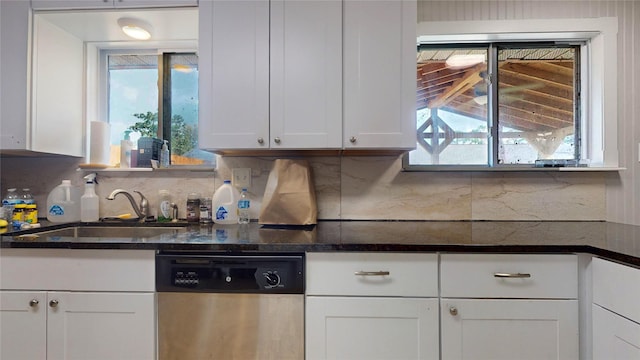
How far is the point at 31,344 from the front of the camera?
1.26 meters

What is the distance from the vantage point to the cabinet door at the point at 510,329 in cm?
118

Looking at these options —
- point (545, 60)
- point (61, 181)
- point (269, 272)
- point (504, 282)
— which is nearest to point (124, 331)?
point (269, 272)

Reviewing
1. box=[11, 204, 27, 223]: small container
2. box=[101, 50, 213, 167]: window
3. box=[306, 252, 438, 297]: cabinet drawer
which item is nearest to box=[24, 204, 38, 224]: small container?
box=[11, 204, 27, 223]: small container

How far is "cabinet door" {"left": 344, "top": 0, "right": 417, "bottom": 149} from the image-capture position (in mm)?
1509

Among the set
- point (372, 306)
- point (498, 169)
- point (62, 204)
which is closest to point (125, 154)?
point (62, 204)

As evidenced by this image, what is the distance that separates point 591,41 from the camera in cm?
182

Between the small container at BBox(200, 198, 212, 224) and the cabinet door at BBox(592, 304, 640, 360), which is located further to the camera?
the small container at BBox(200, 198, 212, 224)

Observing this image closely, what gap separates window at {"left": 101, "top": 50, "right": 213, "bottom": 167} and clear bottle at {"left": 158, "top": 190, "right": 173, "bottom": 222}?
22 centimetres

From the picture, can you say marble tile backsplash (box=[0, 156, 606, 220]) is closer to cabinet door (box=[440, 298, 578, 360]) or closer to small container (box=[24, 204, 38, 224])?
small container (box=[24, 204, 38, 224])

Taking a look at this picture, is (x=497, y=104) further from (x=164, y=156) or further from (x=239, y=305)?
(x=164, y=156)

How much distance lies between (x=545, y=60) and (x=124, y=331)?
256 centimetres

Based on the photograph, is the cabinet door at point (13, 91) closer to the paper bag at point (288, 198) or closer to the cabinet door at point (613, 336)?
the paper bag at point (288, 198)

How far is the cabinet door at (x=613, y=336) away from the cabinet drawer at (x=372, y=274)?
0.57 m

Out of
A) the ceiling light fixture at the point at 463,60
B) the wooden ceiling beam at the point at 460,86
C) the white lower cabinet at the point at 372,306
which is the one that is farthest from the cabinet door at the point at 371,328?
the ceiling light fixture at the point at 463,60
